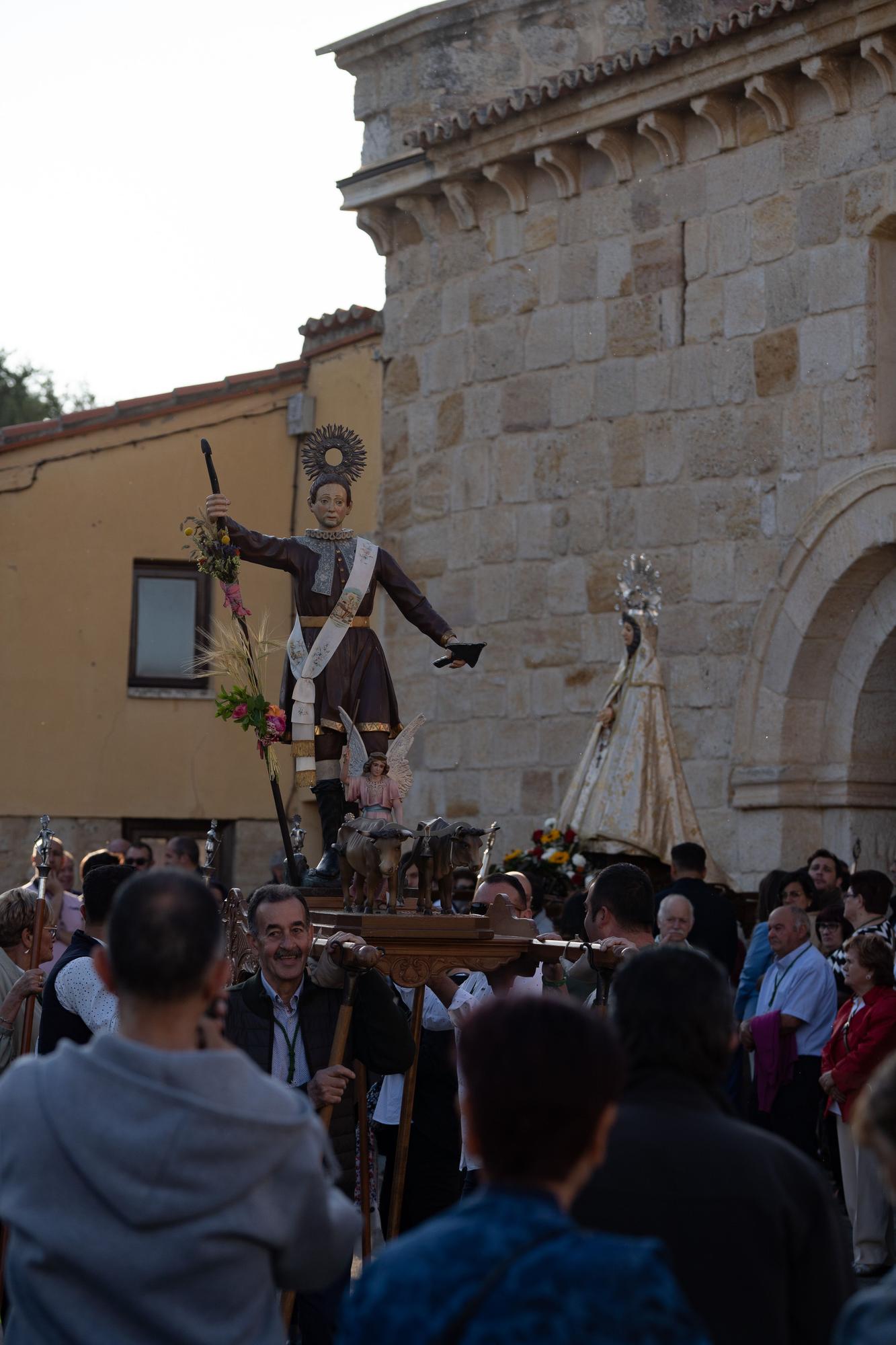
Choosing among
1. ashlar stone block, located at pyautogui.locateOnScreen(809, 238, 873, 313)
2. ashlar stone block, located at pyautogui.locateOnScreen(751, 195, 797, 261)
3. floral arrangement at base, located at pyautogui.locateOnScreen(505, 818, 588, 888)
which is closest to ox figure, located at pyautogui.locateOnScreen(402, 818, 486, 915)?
floral arrangement at base, located at pyautogui.locateOnScreen(505, 818, 588, 888)

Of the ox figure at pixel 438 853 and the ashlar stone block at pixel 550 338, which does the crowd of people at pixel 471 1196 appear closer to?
the ox figure at pixel 438 853

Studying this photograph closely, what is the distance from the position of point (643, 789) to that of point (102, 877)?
6.26 m

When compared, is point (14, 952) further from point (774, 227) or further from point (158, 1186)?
point (774, 227)

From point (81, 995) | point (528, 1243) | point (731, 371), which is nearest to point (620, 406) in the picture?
point (731, 371)

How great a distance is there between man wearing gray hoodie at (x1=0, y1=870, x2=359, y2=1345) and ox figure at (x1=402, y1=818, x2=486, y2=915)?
10.1ft

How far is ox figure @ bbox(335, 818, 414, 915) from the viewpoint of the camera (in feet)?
19.3

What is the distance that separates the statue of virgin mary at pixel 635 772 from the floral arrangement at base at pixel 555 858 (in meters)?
0.09

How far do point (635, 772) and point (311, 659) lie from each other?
15.9ft

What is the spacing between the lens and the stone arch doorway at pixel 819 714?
12.0 metres

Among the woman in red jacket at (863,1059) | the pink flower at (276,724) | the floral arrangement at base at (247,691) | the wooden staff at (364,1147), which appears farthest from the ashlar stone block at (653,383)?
the wooden staff at (364,1147)

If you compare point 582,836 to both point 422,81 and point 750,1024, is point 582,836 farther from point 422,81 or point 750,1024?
point 422,81

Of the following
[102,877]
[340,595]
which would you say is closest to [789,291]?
[340,595]

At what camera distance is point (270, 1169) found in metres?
2.83

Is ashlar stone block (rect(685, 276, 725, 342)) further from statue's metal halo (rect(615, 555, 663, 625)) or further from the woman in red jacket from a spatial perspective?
the woman in red jacket
